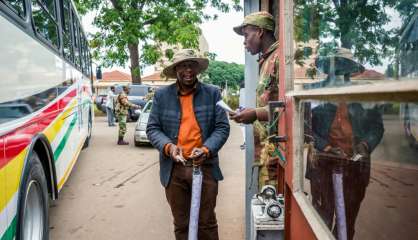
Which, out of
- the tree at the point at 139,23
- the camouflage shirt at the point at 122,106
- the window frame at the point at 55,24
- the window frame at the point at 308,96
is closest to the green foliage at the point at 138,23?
the tree at the point at 139,23

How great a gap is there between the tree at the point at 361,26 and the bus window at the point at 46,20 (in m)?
2.94

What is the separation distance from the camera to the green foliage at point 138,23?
20.2m

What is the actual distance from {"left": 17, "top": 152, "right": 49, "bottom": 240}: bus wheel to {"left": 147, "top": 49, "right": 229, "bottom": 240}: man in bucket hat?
879mm

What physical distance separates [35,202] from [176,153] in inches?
Result: 49.6

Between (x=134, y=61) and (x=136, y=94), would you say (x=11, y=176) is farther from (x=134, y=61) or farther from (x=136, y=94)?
(x=134, y=61)

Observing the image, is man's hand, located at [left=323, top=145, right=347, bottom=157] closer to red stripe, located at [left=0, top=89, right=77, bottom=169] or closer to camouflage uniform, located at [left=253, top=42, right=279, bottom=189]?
camouflage uniform, located at [left=253, top=42, right=279, bottom=189]

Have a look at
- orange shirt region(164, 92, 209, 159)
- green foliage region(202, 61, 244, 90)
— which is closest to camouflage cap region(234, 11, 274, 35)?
orange shirt region(164, 92, 209, 159)

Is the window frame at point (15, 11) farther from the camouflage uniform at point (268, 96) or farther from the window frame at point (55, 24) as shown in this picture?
the camouflage uniform at point (268, 96)

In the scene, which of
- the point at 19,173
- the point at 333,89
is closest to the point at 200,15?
the point at 19,173

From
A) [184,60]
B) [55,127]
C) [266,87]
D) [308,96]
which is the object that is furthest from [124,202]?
[308,96]

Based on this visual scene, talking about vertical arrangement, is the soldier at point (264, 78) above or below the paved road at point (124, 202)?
above

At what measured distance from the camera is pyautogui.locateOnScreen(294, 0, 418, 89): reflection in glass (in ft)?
2.75

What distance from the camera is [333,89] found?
134 centimetres

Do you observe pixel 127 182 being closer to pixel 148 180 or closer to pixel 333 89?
pixel 148 180
